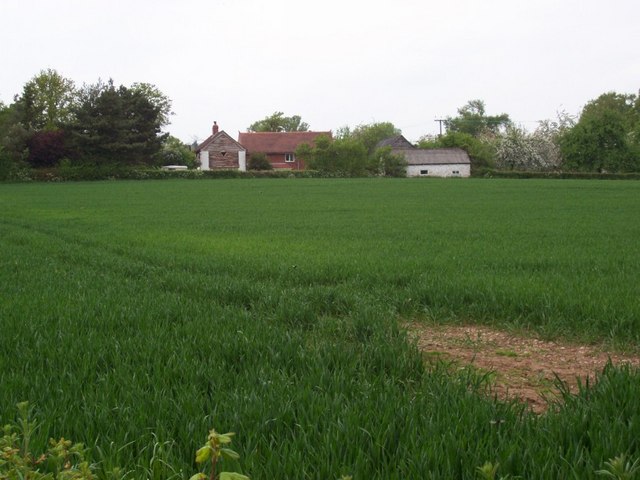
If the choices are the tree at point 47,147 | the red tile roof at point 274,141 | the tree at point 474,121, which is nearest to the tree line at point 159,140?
the tree at point 47,147

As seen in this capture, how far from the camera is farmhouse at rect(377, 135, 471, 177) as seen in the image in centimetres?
7825

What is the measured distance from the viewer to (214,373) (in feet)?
12.2

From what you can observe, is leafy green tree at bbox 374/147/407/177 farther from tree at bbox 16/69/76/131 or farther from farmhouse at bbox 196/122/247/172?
tree at bbox 16/69/76/131

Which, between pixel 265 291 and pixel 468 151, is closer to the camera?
pixel 265 291

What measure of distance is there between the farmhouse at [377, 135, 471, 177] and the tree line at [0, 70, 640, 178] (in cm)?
236

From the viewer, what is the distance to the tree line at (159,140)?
5697 cm

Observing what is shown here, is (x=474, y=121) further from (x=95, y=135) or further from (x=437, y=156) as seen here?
(x=95, y=135)

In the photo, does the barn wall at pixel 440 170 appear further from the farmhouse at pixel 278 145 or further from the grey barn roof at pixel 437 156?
the farmhouse at pixel 278 145

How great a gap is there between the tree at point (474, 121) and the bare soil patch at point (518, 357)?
130 meters

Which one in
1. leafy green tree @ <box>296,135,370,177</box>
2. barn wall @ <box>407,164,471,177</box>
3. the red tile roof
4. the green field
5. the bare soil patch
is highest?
the red tile roof

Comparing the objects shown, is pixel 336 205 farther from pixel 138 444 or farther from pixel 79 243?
pixel 138 444

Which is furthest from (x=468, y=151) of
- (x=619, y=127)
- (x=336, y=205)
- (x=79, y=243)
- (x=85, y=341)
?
(x=85, y=341)

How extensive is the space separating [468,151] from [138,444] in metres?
84.2

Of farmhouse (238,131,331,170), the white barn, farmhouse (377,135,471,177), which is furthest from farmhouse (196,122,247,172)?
the white barn
